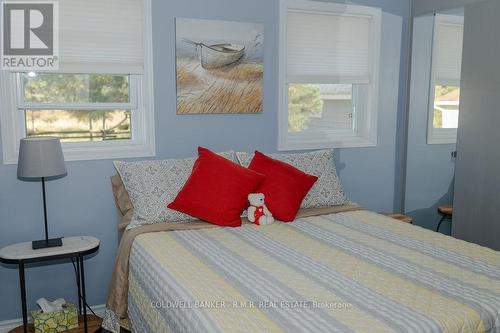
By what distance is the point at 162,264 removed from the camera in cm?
219

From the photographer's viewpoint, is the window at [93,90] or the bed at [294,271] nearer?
→ the bed at [294,271]

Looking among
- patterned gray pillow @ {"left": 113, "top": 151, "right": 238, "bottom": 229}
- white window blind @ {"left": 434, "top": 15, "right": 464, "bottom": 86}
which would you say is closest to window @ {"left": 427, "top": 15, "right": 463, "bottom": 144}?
white window blind @ {"left": 434, "top": 15, "right": 464, "bottom": 86}

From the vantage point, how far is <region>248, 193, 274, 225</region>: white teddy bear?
9.37ft

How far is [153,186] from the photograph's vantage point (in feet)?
9.39

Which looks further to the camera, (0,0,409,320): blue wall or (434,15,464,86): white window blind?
(434,15,464,86): white window blind

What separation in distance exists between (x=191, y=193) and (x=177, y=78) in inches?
33.5

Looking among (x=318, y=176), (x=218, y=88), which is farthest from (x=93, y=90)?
(x=318, y=176)

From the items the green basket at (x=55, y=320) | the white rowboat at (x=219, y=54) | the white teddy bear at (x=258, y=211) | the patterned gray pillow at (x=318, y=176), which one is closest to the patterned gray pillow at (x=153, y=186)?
the white teddy bear at (x=258, y=211)

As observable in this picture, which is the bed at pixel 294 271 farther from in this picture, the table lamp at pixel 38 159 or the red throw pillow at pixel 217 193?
the table lamp at pixel 38 159

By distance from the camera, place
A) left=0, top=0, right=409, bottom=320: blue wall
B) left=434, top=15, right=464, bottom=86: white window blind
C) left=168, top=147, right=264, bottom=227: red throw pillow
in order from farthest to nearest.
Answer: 1. left=434, top=15, right=464, bottom=86: white window blind
2. left=0, top=0, right=409, bottom=320: blue wall
3. left=168, top=147, right=264, bottom=227: red throw pillow

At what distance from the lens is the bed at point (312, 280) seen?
1631 millimetres

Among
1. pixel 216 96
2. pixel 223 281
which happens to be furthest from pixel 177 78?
pixel 223 281

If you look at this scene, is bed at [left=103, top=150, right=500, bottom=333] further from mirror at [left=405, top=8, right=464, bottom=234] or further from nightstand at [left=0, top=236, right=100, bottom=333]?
mirror at [left=405, top=8, right=464, bottom=234]

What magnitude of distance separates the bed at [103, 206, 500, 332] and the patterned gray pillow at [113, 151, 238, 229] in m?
0.19
